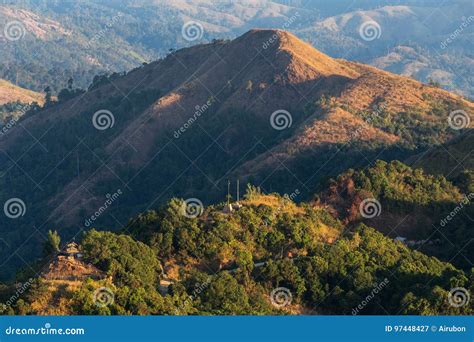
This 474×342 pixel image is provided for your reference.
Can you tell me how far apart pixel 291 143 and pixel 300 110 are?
14681mm

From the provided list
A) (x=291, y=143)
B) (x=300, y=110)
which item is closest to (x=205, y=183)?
(x=291, y=143)

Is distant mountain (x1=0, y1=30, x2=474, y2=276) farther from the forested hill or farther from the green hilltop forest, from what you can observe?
the forested hill

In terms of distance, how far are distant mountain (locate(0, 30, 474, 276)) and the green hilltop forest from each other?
3479 centimetres

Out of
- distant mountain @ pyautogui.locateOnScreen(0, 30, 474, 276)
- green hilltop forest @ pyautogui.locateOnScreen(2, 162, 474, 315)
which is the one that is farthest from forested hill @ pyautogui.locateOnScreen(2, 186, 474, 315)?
distant mountain @ pyautogui.locateOnScreen(0, 30, 474, 276)

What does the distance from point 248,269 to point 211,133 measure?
6343 centimetres

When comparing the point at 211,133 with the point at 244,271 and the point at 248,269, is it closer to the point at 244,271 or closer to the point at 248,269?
the point at 248,269

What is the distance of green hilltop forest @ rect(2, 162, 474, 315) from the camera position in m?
36.8

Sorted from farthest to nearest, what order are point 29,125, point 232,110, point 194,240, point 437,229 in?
1. point 29,125
2. point 232,110
3. point 437,229
4. point 194,240

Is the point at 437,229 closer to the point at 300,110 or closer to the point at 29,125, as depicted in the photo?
the point at 300,110

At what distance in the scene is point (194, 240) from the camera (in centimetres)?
4681

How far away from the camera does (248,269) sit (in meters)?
44.6

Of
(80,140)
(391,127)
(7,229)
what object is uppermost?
(391,127)

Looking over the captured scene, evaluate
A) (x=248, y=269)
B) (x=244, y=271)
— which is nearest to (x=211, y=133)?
(x=248, y=269)

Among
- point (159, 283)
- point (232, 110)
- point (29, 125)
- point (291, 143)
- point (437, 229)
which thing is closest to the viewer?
point (159, 283)
